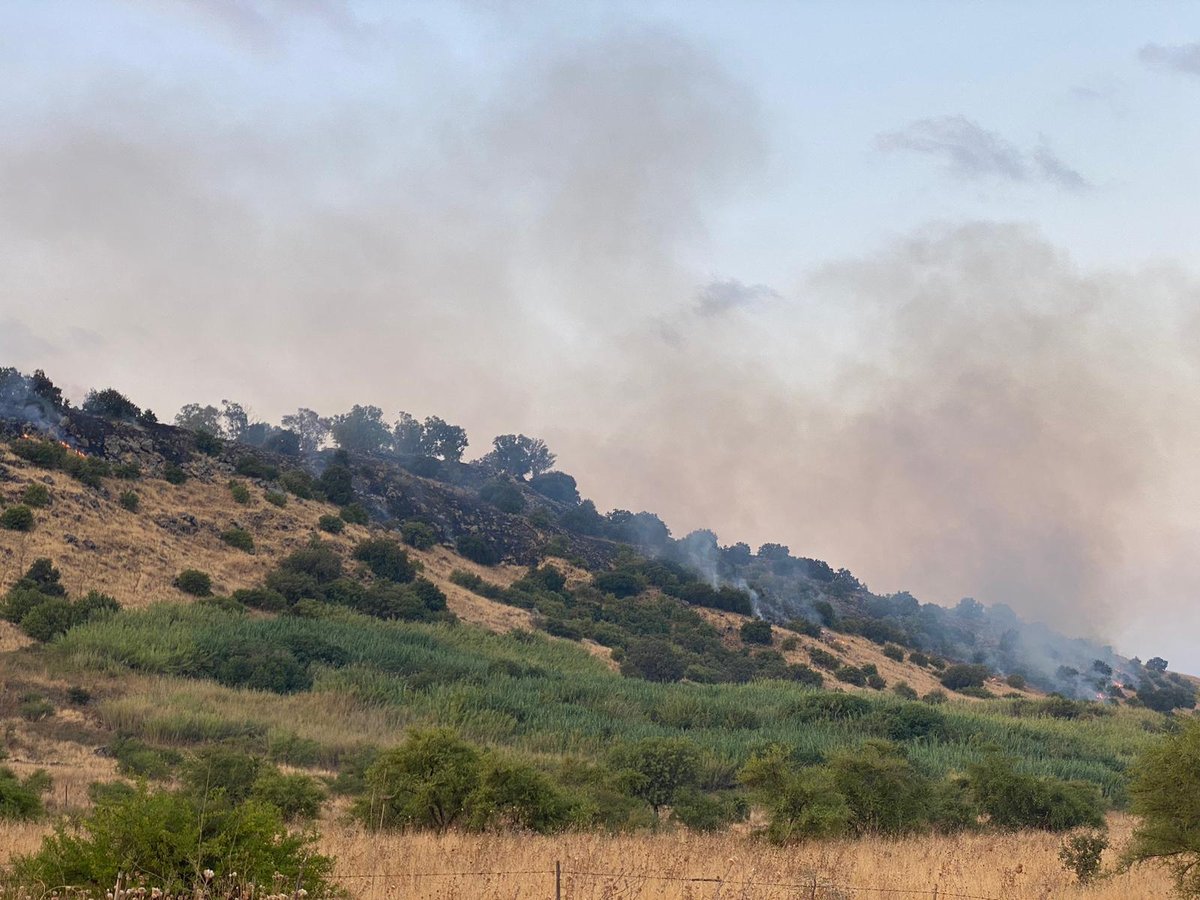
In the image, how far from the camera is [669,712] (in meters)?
56.8

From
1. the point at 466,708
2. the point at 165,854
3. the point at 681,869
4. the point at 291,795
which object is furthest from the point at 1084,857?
the point at 466,708

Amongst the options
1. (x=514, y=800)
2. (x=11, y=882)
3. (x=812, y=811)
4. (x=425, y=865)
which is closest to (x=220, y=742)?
(x=514, y=800)

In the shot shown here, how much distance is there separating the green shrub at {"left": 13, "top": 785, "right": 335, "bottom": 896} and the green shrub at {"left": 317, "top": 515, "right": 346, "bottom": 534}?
73.2 metres

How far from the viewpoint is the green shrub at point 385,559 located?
8044 centimetres

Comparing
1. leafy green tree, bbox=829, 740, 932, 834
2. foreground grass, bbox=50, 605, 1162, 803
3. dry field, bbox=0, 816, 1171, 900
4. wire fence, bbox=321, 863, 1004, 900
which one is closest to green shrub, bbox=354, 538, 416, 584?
foreground grass, bbox=50, 605, 1162, 803

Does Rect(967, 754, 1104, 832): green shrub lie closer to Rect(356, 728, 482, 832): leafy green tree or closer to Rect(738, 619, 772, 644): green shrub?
Rect(356, 728, 482, 832): leafy green tree

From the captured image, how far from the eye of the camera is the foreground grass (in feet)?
142

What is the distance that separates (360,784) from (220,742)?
40.6 ft

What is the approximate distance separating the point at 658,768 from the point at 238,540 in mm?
48921

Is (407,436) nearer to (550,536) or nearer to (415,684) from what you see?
(550,536)

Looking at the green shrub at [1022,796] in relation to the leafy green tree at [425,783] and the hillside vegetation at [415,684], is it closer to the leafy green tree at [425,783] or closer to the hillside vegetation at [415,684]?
the hillside vegetation at [415,684]

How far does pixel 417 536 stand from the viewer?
94500 mm

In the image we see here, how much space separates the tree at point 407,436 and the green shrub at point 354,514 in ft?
291

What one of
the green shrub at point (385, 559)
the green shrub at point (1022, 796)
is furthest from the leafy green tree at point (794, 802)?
the green shrub at point (385, 559)
